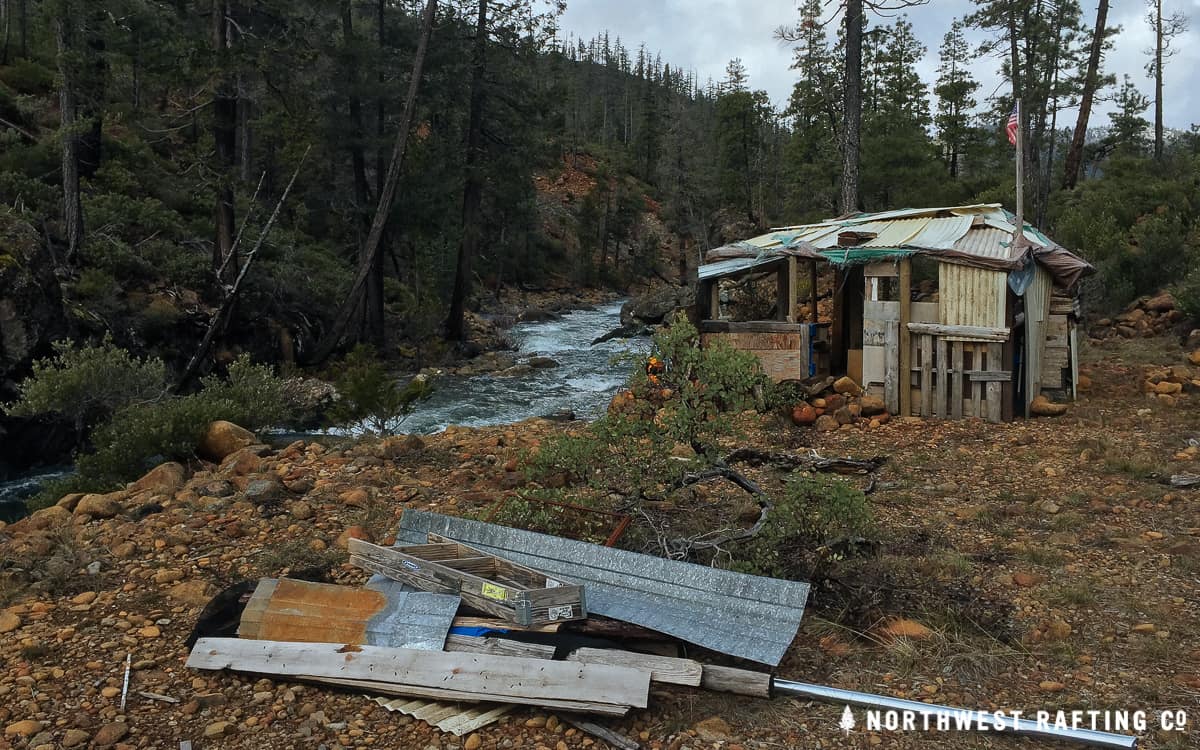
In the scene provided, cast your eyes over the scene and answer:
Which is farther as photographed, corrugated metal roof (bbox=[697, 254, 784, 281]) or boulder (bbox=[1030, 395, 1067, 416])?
corrugated metal roof (bbox=[697, 254, 784, 281])

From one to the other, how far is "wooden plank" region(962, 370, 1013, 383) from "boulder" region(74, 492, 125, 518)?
838 cm

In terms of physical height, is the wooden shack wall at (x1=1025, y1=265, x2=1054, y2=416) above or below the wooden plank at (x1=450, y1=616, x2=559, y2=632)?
above

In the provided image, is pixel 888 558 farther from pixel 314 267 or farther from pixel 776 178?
pixel 776 178

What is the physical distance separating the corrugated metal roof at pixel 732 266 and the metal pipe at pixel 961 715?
735 cm

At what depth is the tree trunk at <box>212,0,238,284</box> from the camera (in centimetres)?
1245

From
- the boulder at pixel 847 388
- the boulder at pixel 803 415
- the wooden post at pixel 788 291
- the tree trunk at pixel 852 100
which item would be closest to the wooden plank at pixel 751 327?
the wooden post at pixel 788 291

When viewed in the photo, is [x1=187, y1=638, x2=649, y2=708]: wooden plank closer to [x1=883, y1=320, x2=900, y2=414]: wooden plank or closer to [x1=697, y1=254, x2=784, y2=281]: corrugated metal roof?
[x1=883, y1=320, x2=900, y2=414]: wooden plank

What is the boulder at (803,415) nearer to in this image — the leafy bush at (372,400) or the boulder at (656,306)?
the leafy bush at (372,400)

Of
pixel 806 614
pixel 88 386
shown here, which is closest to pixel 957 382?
pixel 806 614

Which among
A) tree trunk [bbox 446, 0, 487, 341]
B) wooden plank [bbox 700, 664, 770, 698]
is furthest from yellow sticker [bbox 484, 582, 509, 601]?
tree trunk [bbox 446, 0, 487, 341]

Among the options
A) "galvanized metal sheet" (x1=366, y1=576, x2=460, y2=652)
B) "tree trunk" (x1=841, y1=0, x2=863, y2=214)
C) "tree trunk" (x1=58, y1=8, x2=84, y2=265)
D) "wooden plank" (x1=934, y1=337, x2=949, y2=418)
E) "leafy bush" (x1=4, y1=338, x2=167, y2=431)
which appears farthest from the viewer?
"tree trunk" (x1=841, y1=0, x2=863, y2=214)

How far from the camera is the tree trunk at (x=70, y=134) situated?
37.7ft

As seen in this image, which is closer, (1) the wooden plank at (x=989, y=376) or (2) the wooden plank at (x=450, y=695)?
(2) the wooden plank at (x=450, y=695)

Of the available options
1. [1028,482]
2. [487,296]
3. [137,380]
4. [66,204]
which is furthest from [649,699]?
[487,296]
